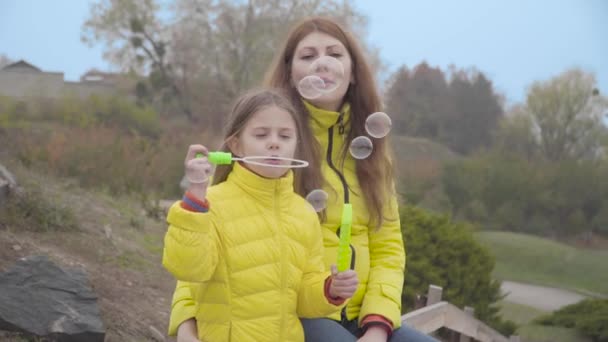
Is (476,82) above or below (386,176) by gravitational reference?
above

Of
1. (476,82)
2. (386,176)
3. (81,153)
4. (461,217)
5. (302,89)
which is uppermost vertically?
(476,82)

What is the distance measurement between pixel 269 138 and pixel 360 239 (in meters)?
0.64

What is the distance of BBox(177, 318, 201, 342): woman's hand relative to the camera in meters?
2.03

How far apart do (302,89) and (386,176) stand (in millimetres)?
510

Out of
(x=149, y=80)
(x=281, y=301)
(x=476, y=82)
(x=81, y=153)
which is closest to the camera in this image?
(x=281, y=301)

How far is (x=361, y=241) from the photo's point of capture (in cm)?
246

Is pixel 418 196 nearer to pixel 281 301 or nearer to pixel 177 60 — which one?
pixel 177 60

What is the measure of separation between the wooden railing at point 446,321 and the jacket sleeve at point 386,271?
3.36ft

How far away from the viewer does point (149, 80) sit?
27.7 meters

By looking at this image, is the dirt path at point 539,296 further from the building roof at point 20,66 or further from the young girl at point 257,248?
the building roof at point 20,66

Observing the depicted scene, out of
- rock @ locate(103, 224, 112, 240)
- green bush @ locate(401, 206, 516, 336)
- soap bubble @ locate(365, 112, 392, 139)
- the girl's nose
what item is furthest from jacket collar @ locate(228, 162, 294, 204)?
rock @ locate(103, 224, 112, 240)

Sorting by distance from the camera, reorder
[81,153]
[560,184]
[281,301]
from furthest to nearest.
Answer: [560,184] < [81,153] < [281,301]

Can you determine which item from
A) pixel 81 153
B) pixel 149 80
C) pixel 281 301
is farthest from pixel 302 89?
pixel 149 80

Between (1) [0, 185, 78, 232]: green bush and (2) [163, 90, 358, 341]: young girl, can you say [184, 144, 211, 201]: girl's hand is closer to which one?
(2) [163, 90, 358, 341]: young girl
